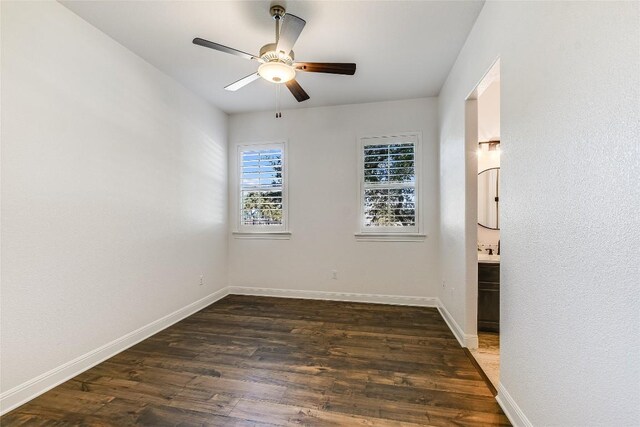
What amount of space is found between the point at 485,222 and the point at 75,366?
4422 mm

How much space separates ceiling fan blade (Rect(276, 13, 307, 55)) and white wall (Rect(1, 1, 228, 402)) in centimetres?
162

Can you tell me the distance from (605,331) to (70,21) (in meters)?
3.66

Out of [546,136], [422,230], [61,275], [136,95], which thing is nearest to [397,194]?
[422,230]

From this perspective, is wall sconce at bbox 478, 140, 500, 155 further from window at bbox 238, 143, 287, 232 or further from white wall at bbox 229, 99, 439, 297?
window at bbox 238, 143, 287, 232

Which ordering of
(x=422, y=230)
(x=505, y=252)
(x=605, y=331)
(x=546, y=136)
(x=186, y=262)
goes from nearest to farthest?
(x=605, y=331), (x=546, y=136), (x=505, y=252), (x=186, y=262), (x=422, y=230)

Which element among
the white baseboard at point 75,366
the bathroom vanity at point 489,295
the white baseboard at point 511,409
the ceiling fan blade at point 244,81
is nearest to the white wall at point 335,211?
the bathroom vanity at point 489,295

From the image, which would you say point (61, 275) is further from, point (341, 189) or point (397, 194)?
point (397, 194)

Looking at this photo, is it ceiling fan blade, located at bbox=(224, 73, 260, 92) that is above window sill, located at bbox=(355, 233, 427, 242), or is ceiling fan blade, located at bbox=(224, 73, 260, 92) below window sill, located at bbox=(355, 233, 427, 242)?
above

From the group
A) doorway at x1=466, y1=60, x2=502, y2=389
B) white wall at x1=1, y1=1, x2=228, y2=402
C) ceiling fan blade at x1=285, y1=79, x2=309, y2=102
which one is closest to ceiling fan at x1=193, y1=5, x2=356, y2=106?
ceiling fan blade at x1=285, y1=79, x2=309, y2=102

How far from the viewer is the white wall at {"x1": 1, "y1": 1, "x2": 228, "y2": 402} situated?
6.15 feet

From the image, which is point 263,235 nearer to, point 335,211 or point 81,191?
point 335,211

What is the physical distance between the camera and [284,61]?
2.16 m

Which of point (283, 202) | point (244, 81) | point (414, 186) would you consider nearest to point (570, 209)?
point (244, 81)

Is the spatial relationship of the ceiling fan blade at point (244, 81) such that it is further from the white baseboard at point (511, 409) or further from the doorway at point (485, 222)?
the white baseboard at point (511, 409)
